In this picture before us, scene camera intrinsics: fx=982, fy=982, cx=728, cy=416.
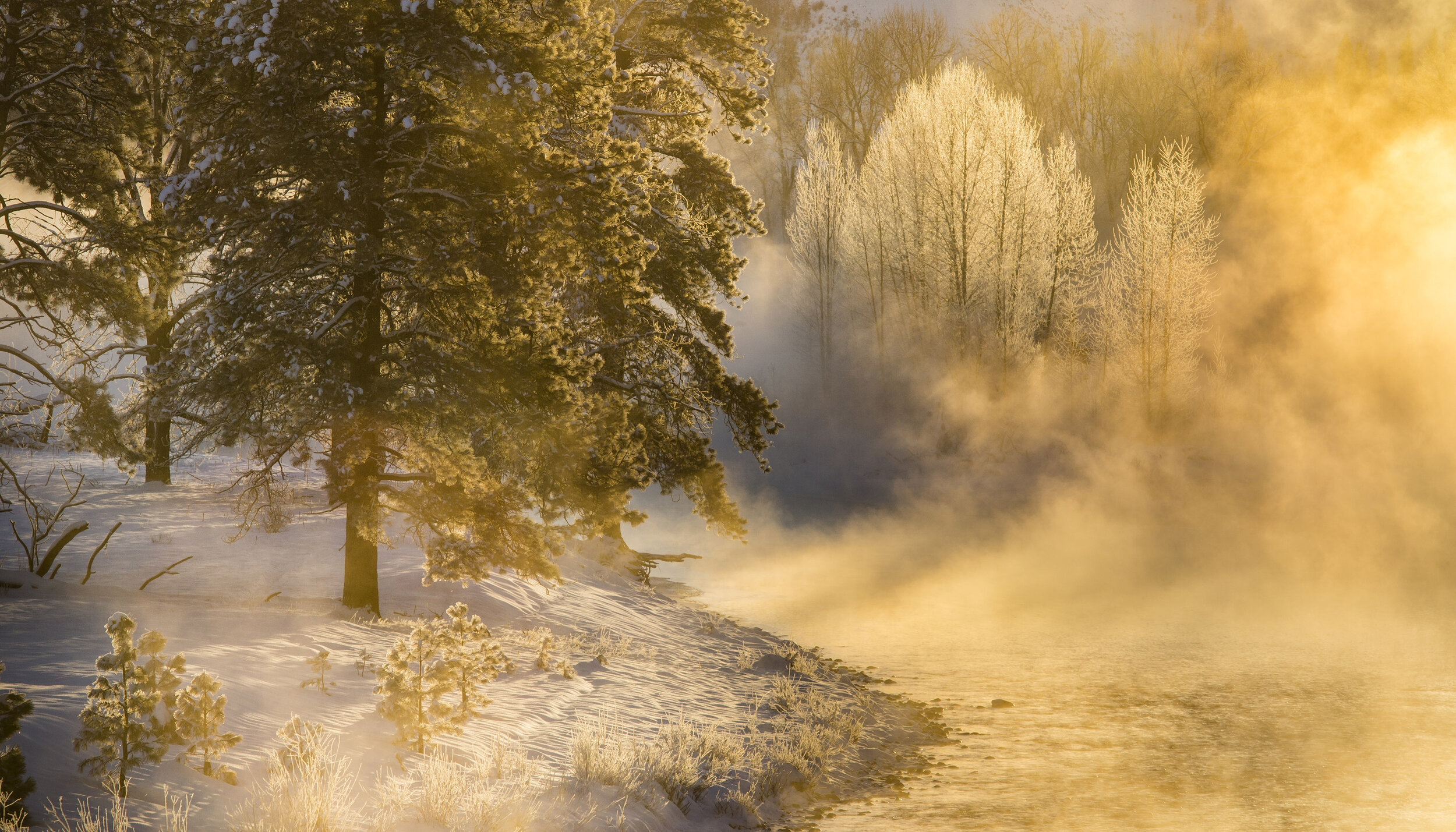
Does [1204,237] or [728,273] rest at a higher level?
[1204,237]

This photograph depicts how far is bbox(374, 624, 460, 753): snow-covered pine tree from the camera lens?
7.00 metres

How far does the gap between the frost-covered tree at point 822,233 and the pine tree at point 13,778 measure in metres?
42.1

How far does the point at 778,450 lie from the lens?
4291 cm

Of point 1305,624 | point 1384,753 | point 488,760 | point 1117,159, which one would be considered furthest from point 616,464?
point 1117,159

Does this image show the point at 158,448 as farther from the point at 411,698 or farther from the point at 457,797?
the point at 457,797

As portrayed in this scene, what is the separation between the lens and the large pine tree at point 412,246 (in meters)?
9.46

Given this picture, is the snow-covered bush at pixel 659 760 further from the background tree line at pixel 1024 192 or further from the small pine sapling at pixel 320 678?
the background tree line at pixel 1024 192

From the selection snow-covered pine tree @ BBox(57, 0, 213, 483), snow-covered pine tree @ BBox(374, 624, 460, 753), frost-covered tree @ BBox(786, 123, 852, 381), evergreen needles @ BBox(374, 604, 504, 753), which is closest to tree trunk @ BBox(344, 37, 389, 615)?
snow-covered pine tree @ BBox(57, 0, 213, 483)

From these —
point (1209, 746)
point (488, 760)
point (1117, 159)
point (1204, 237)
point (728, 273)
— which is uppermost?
point (1117, 159)

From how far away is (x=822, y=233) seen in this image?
46969 millimetres

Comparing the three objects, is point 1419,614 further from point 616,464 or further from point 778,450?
point 778,450

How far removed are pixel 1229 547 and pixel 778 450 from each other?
19.0m

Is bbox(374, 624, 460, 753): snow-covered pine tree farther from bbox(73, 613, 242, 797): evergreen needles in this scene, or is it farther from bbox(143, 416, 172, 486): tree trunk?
bbox(143, 416, 172, 486): tree trunk

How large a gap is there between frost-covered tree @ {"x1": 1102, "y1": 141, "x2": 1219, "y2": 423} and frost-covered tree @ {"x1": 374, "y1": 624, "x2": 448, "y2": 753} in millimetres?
32736
